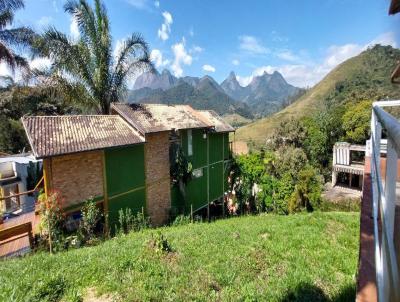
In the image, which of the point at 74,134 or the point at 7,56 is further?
the point at 7,56

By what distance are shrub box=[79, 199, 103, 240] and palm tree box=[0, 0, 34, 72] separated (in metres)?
9.09

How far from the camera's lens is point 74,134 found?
10.2 meters

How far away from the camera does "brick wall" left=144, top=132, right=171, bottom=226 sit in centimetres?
1301

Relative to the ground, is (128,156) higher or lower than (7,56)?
lower

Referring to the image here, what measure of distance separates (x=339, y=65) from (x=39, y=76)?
4525 inches

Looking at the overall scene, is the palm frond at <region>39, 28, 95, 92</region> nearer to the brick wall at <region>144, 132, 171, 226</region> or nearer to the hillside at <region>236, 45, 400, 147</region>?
the brick wall at <region>144, 132, 171, 226</region>

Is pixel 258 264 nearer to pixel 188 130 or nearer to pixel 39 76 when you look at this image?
pixel 188 130

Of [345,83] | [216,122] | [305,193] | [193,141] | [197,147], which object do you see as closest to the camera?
[193,141]

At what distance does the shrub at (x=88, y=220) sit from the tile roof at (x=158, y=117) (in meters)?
3.89

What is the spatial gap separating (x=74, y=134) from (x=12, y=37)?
8829 millimetres

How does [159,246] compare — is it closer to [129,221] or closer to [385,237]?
[385,237]

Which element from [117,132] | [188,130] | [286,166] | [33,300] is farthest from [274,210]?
[33,300]

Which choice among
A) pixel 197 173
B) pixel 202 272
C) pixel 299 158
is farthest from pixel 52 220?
pixel 299 158

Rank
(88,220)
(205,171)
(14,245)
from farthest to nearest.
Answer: (205,171) → (88,220) → (14,245)
